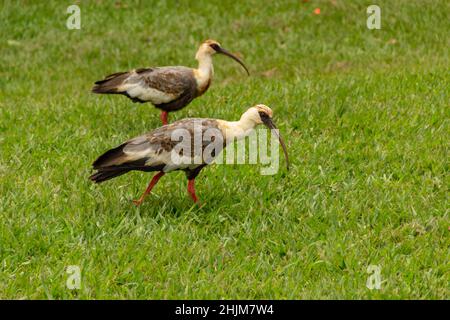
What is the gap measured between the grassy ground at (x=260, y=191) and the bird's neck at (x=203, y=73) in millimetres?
507

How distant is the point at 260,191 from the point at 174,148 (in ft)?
3.59

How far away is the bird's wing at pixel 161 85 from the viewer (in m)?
8.43

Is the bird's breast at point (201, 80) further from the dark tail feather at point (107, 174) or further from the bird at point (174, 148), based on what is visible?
the dark tail feather at point (107, 174)

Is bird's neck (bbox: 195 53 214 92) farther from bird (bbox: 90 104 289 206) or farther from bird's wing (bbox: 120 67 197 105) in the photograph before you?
bird (bbox: 90 104 289 206)

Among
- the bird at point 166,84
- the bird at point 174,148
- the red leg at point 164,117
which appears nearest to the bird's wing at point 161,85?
the bird at point 166,84

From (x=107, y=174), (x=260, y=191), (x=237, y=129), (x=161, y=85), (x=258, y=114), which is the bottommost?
(x=260, y=191)

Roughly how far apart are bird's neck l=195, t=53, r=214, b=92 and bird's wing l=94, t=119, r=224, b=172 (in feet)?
7.71

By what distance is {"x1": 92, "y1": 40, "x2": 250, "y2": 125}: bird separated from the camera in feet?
27.7

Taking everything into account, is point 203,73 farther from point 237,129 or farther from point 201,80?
point 237,129

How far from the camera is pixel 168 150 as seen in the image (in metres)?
6.17

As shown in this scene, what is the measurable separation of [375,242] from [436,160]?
1.79 metres

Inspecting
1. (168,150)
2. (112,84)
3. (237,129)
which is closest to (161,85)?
(112,84)

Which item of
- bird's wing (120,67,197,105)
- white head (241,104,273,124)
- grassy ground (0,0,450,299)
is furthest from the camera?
bird's wing (120,67,197,105)

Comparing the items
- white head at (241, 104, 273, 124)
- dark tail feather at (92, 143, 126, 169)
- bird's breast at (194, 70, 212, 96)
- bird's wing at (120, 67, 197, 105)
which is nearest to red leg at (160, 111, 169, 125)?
bird's wing at (120, 67, 197, 105)
